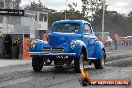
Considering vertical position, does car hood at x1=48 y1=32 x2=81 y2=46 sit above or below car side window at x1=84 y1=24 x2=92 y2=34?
below

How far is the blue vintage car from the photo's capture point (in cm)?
1744

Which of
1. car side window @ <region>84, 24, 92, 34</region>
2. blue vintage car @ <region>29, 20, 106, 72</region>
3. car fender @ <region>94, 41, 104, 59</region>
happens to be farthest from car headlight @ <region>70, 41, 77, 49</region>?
car fender @ <region>94, 41, 104, 59</region>

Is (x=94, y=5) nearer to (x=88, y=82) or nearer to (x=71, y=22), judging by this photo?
(x=71, y=22)

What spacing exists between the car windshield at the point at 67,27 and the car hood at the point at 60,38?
65 centimetres

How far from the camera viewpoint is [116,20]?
393ft

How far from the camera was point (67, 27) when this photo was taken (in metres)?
19.2

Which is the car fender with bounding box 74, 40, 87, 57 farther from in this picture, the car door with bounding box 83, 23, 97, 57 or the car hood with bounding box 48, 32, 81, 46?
the car door with bounding box 83, 23, 97, 57

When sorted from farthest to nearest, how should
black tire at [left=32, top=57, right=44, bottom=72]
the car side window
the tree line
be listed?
1. the tree line
2. the car side window
3. black tire at [left=32, top=57, right=44, bottom=72]

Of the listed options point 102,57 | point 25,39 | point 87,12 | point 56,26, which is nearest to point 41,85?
point 56,26

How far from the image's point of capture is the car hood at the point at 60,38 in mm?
17891

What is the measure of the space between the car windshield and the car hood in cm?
65

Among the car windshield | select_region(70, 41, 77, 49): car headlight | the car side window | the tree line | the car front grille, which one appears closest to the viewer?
select_region(70, 41, 77, 49): car headlight

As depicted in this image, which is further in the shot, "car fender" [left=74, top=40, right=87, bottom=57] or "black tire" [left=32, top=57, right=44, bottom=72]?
"black tire" [left=32, top=57, right=44, bottom=72]

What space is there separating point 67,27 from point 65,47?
177 cm
